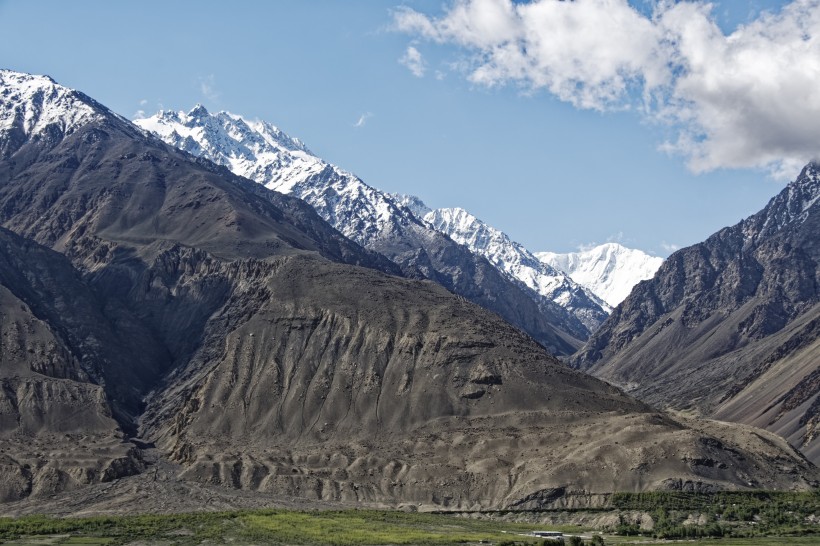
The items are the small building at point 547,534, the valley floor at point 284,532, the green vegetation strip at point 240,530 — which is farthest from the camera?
the small building at point 547,534

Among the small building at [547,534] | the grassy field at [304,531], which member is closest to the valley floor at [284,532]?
the grassy field at [304,531]

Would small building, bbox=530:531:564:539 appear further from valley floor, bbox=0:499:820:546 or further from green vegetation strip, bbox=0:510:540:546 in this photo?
green vegetation strip, bbox=0:510:540:546

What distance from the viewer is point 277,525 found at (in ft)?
609

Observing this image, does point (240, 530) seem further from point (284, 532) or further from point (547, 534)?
point (547, 534)

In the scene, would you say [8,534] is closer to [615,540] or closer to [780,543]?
[615,540]

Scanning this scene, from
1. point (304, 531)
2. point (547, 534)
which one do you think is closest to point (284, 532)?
point (304, 531)

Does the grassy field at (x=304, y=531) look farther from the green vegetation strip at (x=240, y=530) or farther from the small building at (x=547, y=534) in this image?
the small building at (x=547, y=534)

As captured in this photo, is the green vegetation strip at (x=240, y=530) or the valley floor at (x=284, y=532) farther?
the green vegetation strip at (x=240, y=530)

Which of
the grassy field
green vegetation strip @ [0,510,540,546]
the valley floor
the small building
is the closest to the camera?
the valley floor

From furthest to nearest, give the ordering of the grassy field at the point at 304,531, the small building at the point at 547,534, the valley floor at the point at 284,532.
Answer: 1. the small building at the point at 547,534
2. the grassy field at the point at 304,531
3. the valley floor at the point at 284,532

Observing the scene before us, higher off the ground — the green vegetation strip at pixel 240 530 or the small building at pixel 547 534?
the small building at pixel 547 534

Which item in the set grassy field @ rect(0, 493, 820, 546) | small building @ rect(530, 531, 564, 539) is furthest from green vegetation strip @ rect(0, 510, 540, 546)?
small building @ rect(530, 531, 564, 539)

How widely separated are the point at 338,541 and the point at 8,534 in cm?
4765

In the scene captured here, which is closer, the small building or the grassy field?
the grassy field
